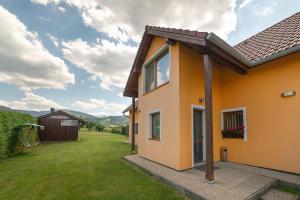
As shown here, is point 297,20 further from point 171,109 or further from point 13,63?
point 13,63

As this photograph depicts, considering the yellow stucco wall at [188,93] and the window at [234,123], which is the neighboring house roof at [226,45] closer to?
the yellow stucco wall at [188,93]

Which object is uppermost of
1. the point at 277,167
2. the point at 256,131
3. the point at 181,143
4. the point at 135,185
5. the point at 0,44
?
the point at 0,44

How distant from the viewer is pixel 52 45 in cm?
1221

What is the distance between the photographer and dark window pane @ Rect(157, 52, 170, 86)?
684cm

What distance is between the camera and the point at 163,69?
724 cm

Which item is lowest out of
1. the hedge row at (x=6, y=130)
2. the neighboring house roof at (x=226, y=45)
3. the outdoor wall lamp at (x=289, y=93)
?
the hedge row at (x=6, y=130)

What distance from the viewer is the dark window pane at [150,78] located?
8.20m

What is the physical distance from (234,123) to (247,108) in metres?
0.93

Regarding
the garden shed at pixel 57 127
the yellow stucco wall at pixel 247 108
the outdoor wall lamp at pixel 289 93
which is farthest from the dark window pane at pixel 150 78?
the garden shed at pixel 57 127

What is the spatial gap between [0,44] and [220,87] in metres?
12.7

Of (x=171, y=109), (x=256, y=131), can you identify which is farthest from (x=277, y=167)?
(x=171, y=109)

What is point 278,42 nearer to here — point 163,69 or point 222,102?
point 222,102

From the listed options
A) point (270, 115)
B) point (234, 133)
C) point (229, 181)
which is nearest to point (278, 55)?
point (270, 115)

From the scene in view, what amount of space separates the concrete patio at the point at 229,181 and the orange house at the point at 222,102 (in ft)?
1.46
